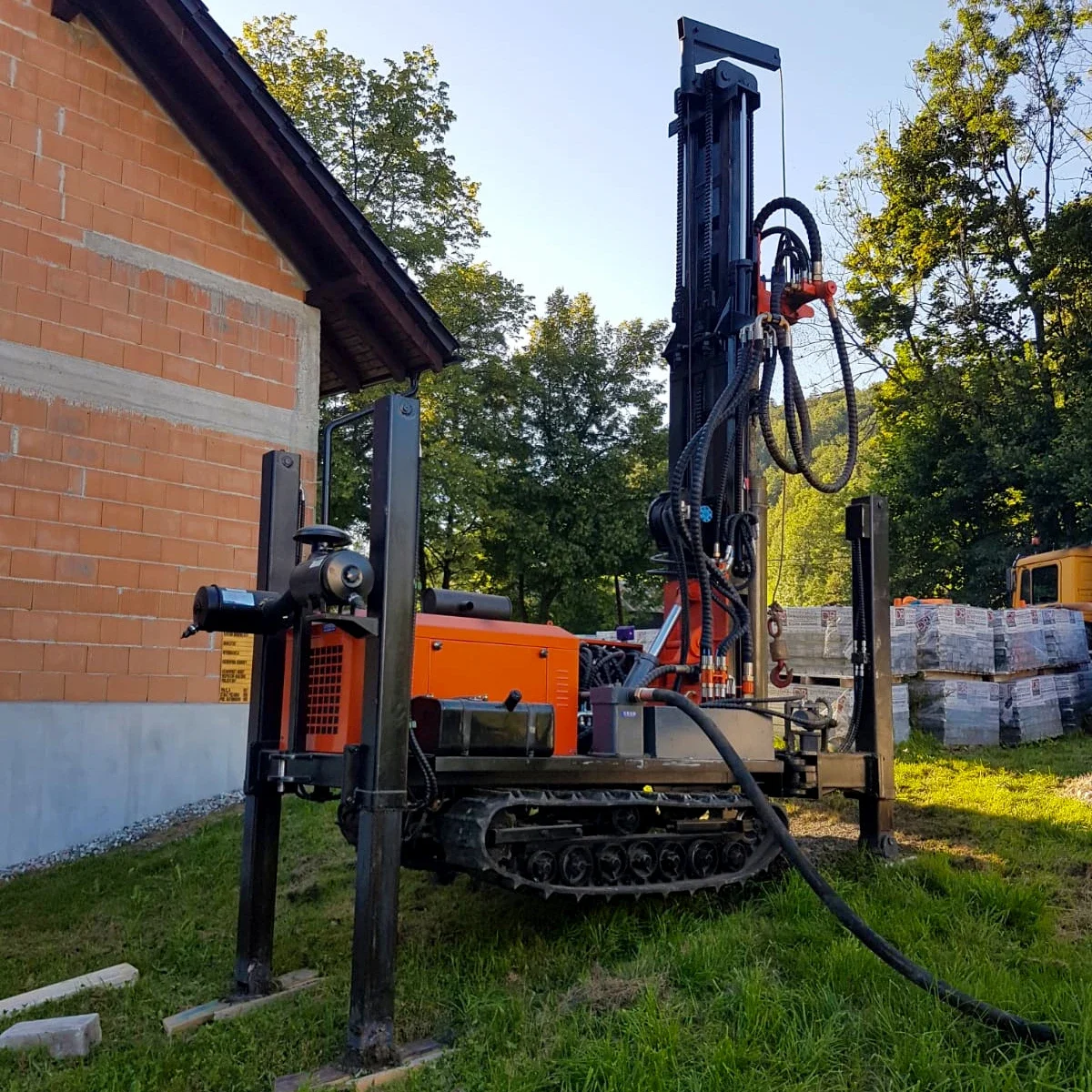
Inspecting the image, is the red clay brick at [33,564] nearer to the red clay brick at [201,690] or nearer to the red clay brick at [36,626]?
the red clay brick at [36,626]

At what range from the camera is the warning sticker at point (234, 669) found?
936cm

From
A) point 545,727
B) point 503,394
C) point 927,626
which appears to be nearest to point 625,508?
point 503,394

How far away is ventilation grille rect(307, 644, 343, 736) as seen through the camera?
14.9 ft

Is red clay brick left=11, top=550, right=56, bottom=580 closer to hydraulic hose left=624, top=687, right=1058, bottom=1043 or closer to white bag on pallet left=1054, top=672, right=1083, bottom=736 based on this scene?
hydraulic hose left=624, top=687, right=1058, bottom=1043

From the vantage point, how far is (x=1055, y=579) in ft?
54.3

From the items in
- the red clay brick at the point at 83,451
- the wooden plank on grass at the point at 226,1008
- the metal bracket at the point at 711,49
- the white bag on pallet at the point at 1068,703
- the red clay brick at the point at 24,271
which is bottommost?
the wooden plank on grass at the point at 226,1008

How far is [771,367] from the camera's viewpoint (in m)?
6.33

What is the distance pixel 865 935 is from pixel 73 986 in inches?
140

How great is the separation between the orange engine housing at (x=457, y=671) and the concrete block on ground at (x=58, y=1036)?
1377 millimetres

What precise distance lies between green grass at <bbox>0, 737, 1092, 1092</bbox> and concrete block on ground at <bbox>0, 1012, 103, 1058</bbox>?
6 cm

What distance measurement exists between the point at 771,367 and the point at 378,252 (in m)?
5.01

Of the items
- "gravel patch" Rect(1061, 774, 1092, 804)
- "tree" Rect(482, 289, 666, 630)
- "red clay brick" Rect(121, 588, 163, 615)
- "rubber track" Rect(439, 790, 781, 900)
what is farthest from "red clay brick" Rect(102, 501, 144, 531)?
"tree" Rect(482, 289, 666, 630)

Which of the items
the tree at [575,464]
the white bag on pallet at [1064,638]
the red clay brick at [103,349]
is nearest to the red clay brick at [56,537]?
the red clay brick at [103,349]

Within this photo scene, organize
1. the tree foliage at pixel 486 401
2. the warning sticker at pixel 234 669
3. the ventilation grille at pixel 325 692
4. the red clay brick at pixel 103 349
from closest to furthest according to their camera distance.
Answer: the ventilation grille at pixel 325 692, the red clay brick at pixel 103 349, the warning sticker at pixel 234 669, the tree foliage at pixel 486 401
